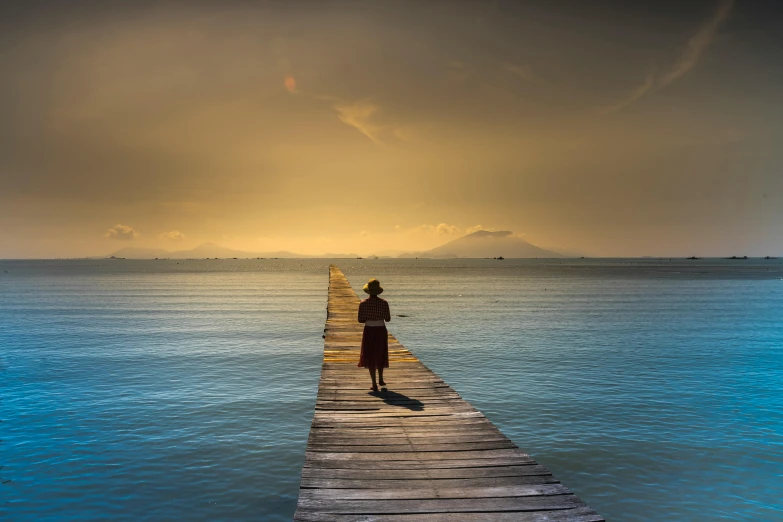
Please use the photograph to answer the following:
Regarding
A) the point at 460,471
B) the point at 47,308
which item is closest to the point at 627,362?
the point at 460,471

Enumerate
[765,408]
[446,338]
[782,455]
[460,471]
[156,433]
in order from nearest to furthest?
1. [460,471]
2. [782,455]
3. [156,433]
4. [765,408]
5. [446,338]

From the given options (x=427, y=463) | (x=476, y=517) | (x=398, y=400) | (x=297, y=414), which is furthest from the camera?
(x=297, y=414)

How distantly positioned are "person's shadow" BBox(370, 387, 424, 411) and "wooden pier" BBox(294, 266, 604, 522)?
2cm

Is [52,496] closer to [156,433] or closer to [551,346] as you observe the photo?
[156,433]

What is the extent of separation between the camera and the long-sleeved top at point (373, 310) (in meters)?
11.0

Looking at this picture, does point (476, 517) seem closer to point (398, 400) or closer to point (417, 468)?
point (417, 468)

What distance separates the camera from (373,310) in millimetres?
11000

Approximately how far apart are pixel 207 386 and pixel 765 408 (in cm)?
1741

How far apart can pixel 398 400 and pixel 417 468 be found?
12.4 ft

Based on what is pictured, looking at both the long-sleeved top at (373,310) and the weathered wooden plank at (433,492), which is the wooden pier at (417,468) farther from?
the long-sleeved top at (373,310)

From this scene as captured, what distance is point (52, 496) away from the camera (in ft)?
32.5

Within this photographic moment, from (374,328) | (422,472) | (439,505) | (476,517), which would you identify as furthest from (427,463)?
(374,328)

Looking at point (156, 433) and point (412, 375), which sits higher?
point (412, 375)

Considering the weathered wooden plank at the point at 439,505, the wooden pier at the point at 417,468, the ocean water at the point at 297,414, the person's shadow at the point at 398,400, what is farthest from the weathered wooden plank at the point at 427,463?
the person's shadow at the point at 398,400
